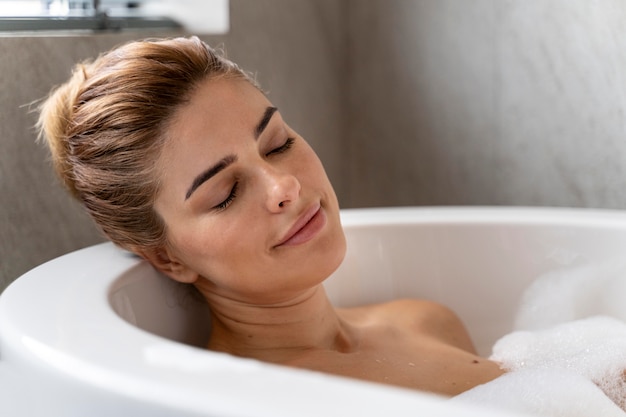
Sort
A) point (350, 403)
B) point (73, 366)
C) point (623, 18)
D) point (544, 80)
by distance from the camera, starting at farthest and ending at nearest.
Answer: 1. point (544, 80)
2. point (623, 18)
3. point (73, 366)
4. point (350, 403)

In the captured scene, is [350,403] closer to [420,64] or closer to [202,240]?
[202,240]

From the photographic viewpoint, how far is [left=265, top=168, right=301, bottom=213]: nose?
1163 millimetres

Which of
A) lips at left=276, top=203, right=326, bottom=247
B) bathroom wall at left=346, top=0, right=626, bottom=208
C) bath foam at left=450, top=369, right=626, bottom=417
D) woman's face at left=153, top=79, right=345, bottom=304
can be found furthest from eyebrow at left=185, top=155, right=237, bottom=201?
bathroom wall at left=346, top=0, right=626, bottom=208

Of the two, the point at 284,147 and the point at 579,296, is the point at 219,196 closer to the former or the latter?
the point at 284,147

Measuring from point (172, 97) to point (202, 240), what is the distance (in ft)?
0.63

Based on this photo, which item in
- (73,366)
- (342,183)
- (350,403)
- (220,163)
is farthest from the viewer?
(342,183)

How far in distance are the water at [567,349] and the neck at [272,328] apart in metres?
0.29

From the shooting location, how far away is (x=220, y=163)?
46.0 inches

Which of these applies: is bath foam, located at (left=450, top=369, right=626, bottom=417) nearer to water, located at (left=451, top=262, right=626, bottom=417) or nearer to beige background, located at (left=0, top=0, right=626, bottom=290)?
water, located at (left=451, top=262, right=626, bottom=417)

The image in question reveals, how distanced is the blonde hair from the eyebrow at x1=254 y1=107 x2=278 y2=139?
2.8 inches

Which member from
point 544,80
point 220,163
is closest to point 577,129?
point 544,80

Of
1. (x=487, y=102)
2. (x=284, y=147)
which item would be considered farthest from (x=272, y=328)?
(x=487, y=102)

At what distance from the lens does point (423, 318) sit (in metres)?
1.52

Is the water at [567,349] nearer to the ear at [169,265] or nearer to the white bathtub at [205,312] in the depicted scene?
the white bathtub at [205,312]
